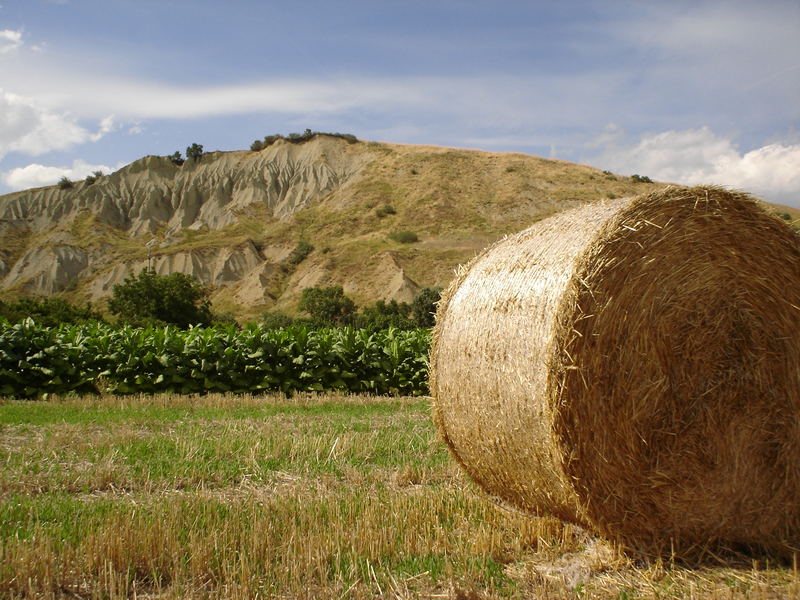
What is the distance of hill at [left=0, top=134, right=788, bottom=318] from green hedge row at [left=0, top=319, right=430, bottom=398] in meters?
32.5

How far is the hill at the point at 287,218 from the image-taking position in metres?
56.2

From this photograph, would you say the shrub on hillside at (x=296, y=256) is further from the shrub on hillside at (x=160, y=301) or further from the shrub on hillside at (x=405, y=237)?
the shrub on hillside at (x=160, y=301)

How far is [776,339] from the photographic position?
5.03 metres

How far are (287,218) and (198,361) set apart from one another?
6251 cm

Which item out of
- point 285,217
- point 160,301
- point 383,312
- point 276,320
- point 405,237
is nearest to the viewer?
point 160,301

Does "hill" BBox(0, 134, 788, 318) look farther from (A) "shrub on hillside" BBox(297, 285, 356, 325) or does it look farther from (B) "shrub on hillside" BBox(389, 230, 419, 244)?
(A) "shrub on hillside" BBox(297, 285, 356, 325)

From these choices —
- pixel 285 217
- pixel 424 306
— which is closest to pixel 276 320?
pixel 424 306

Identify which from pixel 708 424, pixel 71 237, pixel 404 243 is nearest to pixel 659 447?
pixel 708 424

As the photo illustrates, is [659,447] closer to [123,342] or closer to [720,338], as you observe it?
[720,338]

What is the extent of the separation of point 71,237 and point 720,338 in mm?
76651

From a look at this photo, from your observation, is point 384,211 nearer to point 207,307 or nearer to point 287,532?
point 207,307

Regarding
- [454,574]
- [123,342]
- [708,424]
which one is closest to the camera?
[454,574]

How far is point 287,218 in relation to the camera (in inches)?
2950

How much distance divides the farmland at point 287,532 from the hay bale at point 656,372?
0.41 metres
